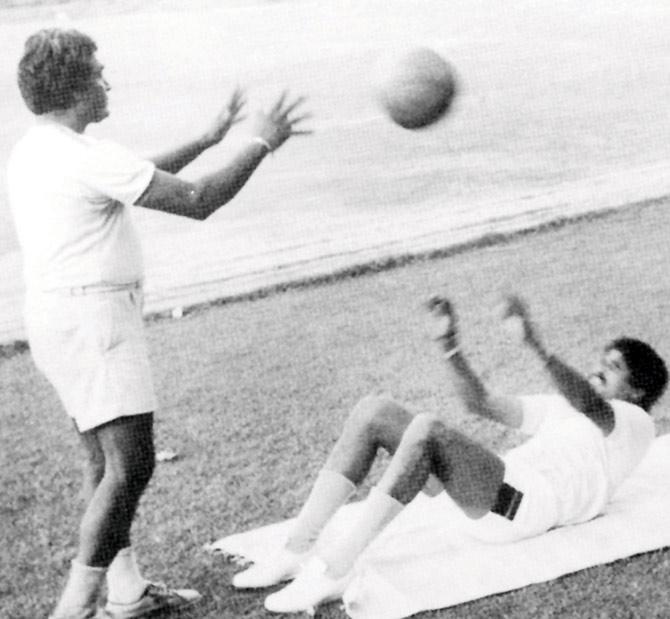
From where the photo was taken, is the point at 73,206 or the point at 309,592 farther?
the point at 309,592

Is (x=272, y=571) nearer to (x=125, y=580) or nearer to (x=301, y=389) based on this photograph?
(x=125, y=580)

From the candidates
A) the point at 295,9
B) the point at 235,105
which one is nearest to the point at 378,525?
the point at 235,105

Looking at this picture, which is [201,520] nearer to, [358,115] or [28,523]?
[28,523]

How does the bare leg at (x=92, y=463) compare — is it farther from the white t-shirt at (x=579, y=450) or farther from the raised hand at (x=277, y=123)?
the white t-shirt at (x=579, y=450)

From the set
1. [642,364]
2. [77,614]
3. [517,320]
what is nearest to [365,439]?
[517,320]

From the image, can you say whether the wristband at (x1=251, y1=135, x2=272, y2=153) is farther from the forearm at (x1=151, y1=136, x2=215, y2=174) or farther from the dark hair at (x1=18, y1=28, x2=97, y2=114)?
the dark hair at (x1=18, y1=28, x2=97, y2=114)

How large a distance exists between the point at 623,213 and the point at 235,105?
5.58 metres

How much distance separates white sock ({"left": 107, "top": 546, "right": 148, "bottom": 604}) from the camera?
3.90 metres

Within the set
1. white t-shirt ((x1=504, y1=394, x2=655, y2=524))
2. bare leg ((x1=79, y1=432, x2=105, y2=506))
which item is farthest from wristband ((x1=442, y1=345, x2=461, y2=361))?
bare leg ((x1=79, y1=432, x2=105, y2=506))

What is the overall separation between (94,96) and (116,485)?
1.11 m

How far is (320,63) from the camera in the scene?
14523mm

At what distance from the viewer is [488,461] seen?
3.99 meters

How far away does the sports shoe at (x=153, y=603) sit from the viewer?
12.8 ft

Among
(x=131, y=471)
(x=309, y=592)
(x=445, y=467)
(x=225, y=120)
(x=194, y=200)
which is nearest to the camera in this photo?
(x=194, y=200)
